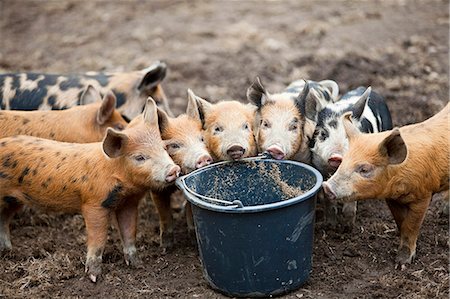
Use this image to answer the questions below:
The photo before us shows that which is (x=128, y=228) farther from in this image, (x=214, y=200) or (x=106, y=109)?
(x=214, y=200)

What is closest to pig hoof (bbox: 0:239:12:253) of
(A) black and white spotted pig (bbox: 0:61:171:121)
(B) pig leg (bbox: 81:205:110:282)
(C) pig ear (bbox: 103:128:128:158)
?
(B) pig leg (bbox: 81:205:110:282)

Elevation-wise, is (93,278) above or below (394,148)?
below

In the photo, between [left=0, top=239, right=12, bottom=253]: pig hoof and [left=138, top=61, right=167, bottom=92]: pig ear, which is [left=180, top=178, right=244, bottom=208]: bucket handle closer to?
[left=0, top=239, right=12, bottom=253]: pig hoof

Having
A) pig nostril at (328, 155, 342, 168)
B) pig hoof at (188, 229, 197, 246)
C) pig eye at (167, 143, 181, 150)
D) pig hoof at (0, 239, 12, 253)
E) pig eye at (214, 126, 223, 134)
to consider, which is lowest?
pig hoof at (188, 229, 197, 246)

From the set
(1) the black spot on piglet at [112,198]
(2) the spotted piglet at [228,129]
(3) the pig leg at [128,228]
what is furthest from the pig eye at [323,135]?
(1) the black spot on piglet at [112,198]

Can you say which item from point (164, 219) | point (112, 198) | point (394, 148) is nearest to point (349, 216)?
point (394, 148)

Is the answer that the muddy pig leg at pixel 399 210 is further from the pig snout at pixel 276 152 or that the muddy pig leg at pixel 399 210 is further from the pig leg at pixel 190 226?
the pig leg at pixel 190 226

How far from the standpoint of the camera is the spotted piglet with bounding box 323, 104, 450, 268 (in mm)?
5066

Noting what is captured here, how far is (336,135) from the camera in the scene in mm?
5684

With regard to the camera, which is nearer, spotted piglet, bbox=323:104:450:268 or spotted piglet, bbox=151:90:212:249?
spotted piglet, bbox=323:104:450:268

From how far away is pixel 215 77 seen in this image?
29.8 feet

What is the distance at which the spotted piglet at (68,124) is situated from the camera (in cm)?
617

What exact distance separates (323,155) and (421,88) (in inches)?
129

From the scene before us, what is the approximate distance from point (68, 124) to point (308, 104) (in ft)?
6.30
